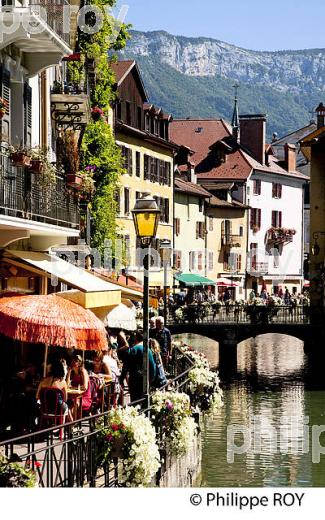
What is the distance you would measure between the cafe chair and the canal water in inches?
262

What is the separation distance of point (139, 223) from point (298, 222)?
85985mm

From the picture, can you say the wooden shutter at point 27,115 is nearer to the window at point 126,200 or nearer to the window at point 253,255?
the window at point 126,200

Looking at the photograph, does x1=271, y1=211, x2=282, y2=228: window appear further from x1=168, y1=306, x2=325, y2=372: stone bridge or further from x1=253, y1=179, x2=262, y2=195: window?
x1=168, y1=306, x2=325, y2=372: stone bridge

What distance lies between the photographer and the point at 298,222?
10238cm

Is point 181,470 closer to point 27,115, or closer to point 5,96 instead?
point 5,96

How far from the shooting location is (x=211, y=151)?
301 ft

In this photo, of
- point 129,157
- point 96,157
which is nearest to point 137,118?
point 129,157

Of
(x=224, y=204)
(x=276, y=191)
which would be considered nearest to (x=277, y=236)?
(x=276, y=191)

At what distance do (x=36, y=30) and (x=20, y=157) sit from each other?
6.61 feet

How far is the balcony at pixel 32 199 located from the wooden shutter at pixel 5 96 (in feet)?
2.51

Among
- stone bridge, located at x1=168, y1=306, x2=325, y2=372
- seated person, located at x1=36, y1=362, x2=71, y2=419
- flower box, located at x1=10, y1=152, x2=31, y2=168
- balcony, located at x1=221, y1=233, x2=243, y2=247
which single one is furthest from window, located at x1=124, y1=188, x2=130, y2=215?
seated person, located at x1=36, y1=362, x2=71, y2=419

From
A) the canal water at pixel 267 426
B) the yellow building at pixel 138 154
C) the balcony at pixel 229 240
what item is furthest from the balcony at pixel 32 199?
the balcony at pixel 229 240

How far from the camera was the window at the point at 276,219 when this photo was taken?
98.4m
